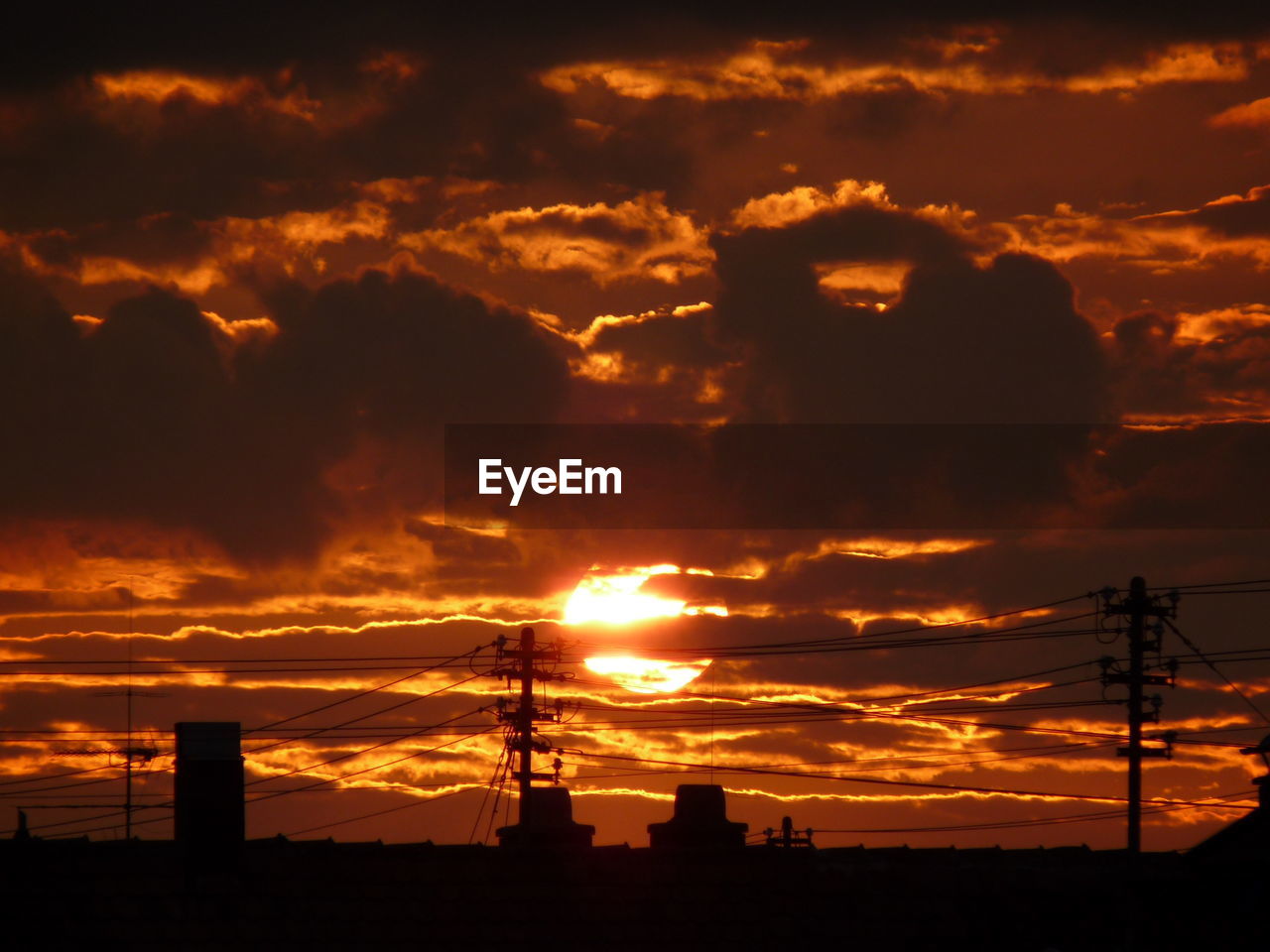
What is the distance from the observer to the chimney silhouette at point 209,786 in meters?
28.6

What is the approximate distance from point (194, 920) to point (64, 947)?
1822 mm

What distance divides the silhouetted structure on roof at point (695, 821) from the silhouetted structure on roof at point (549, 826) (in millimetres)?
5106

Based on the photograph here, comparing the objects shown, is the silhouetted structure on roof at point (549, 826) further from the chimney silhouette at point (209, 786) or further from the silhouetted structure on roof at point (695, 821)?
the chimney silhouette at point (209, 786)

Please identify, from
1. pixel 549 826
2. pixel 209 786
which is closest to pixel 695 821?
pixel 549 826

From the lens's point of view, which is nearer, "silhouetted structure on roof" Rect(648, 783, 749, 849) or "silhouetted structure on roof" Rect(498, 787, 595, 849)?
"silhouetted structure on roof" Rect(648, 783, 749, 849)

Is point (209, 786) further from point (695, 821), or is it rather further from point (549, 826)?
point (549, 826)

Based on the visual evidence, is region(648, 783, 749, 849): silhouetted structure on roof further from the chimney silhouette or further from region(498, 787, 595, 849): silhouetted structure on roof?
the chimney silhouette

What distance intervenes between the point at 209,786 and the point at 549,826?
2218 cm

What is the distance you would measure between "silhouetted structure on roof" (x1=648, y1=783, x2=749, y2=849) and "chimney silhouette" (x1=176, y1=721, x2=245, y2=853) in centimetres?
1534

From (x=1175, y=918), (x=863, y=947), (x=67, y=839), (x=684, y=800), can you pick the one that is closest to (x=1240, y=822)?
(x=684, y=800)

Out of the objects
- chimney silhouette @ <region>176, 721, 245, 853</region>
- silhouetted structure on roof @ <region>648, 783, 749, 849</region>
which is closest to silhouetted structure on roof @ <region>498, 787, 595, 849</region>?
silhouetted structure on roof @ <region>648, 783, 749, 849</region>

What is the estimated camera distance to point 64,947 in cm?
2783

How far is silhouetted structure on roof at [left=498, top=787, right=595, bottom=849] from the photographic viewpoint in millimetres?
49000

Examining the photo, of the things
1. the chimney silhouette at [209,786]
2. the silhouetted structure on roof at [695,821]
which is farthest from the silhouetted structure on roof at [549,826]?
the chimney silhouette at [209,786]
